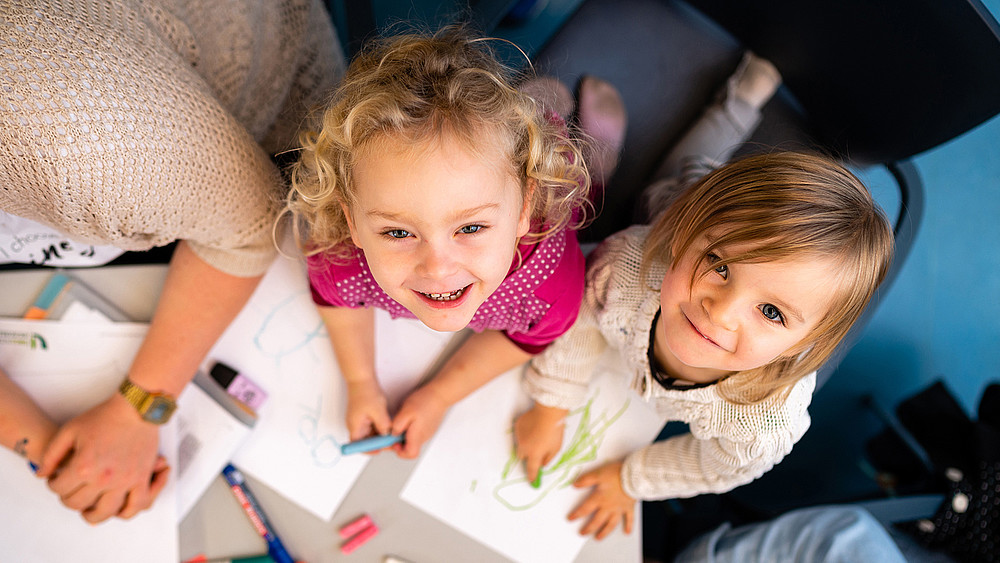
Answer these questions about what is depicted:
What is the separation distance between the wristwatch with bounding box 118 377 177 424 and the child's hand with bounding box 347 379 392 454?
0.75 ft

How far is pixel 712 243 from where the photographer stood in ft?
1.92

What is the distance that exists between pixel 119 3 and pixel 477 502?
2.26 feet

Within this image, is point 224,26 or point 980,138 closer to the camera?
point 224,26

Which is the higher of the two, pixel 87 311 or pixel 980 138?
pixel 980 138

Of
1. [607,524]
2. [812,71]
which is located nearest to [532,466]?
[607,524]

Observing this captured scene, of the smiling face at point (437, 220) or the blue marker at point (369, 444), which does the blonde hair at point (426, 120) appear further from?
the blue marker at point (369, 444)

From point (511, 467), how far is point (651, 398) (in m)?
0.21

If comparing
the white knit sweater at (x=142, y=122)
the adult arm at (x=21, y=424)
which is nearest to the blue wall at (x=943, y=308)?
the white knit sweater at (x=142, y=122)

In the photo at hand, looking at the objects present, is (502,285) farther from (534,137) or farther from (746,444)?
(746,444)

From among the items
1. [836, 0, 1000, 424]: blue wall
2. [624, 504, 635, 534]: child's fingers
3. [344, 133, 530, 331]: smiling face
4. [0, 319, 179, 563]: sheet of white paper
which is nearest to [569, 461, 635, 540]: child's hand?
[624, 504, 635, 534]: child's fingers

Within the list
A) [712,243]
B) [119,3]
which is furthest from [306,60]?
[712,243]

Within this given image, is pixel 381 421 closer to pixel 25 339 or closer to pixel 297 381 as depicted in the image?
pixel 297 381

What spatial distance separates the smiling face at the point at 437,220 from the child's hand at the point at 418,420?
0.20 m

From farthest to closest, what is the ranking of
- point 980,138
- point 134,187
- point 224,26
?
point 980,138 < point 224,26 < point 134,187
